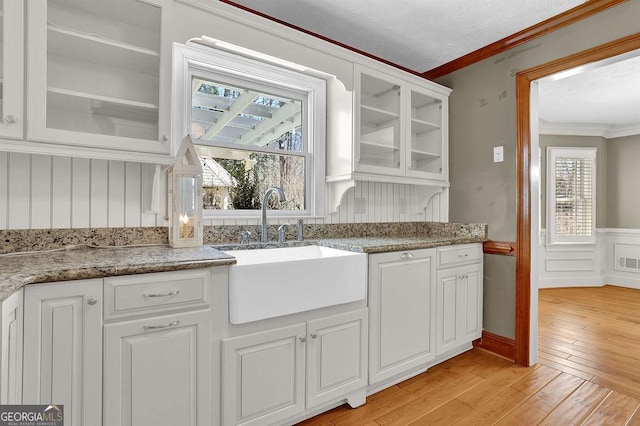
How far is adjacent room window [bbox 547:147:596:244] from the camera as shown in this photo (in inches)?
199

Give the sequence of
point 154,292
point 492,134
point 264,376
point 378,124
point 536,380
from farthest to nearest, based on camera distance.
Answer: point 492,134 < point 378,124 < point 536,380 < point 264,376 < point 154,292

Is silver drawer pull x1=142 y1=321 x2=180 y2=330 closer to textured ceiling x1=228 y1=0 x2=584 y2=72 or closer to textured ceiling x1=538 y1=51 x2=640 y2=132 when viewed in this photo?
textured ceiling x1=228 y1=0 x2=584 y2=72

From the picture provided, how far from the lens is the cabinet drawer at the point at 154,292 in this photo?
125 cm

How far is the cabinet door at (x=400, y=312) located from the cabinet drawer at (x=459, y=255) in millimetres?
114

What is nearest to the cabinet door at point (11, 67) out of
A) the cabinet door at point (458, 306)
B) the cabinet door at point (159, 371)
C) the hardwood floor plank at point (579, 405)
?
the cabinet door at point (159, 371)

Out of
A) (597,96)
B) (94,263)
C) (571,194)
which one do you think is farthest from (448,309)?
(571,194)

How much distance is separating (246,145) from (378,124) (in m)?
1.00

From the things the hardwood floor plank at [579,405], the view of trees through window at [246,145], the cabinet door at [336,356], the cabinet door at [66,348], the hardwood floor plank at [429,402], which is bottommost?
the hardwood floor plank at [429,402]

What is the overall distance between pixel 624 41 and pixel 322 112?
6.13ft

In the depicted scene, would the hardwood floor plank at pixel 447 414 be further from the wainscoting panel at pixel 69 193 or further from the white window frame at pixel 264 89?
the wainscoting panel at pixel 69 193

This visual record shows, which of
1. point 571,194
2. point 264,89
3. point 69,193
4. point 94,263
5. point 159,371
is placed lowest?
point 159,371

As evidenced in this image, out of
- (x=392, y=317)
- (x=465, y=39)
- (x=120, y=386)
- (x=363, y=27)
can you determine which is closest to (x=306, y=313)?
(x=392, y=317)

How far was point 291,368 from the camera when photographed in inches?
64.9

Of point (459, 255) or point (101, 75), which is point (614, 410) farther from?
point (101, 75)
